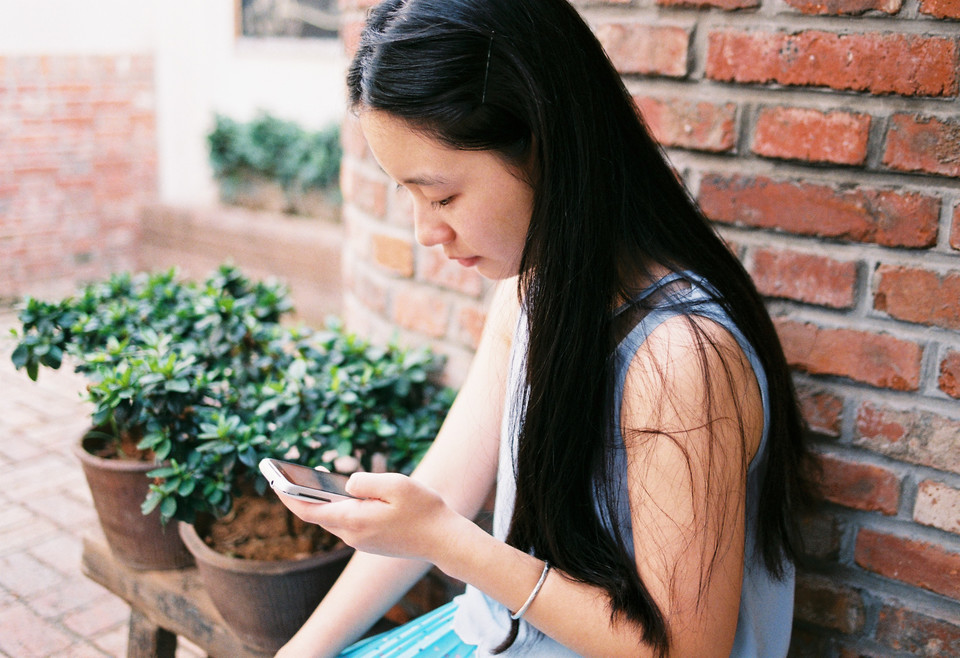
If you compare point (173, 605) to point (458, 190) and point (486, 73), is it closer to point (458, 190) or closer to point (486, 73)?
point (458, 190)

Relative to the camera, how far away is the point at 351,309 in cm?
233

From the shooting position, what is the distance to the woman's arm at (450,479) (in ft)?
4.78

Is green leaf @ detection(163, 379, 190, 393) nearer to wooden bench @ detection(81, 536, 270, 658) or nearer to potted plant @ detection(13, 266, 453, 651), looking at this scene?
potted plant @ detection(13, 266, 453, 651)

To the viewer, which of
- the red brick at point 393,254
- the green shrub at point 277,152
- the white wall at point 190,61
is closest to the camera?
the red brick at point 393,254

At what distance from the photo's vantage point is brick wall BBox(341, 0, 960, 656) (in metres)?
1.30

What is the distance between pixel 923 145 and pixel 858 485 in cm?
56

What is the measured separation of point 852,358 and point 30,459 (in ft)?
10.7

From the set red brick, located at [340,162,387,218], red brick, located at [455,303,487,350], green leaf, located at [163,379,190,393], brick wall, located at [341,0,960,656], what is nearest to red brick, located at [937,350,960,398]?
brick wall, located at [341,0,960,656]

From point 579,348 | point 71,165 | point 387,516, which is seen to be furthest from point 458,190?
point 71,165

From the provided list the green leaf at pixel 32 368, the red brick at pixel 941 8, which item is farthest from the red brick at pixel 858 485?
the green leaf at pixel 32 368

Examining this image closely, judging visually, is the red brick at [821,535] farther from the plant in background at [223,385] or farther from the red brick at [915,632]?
the plant in background at [223,385]

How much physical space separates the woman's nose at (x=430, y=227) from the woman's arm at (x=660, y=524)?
32 centimetres

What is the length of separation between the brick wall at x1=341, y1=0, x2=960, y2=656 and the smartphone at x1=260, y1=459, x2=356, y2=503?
0.82m

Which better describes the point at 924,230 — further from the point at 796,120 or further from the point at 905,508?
the point at 905,508
